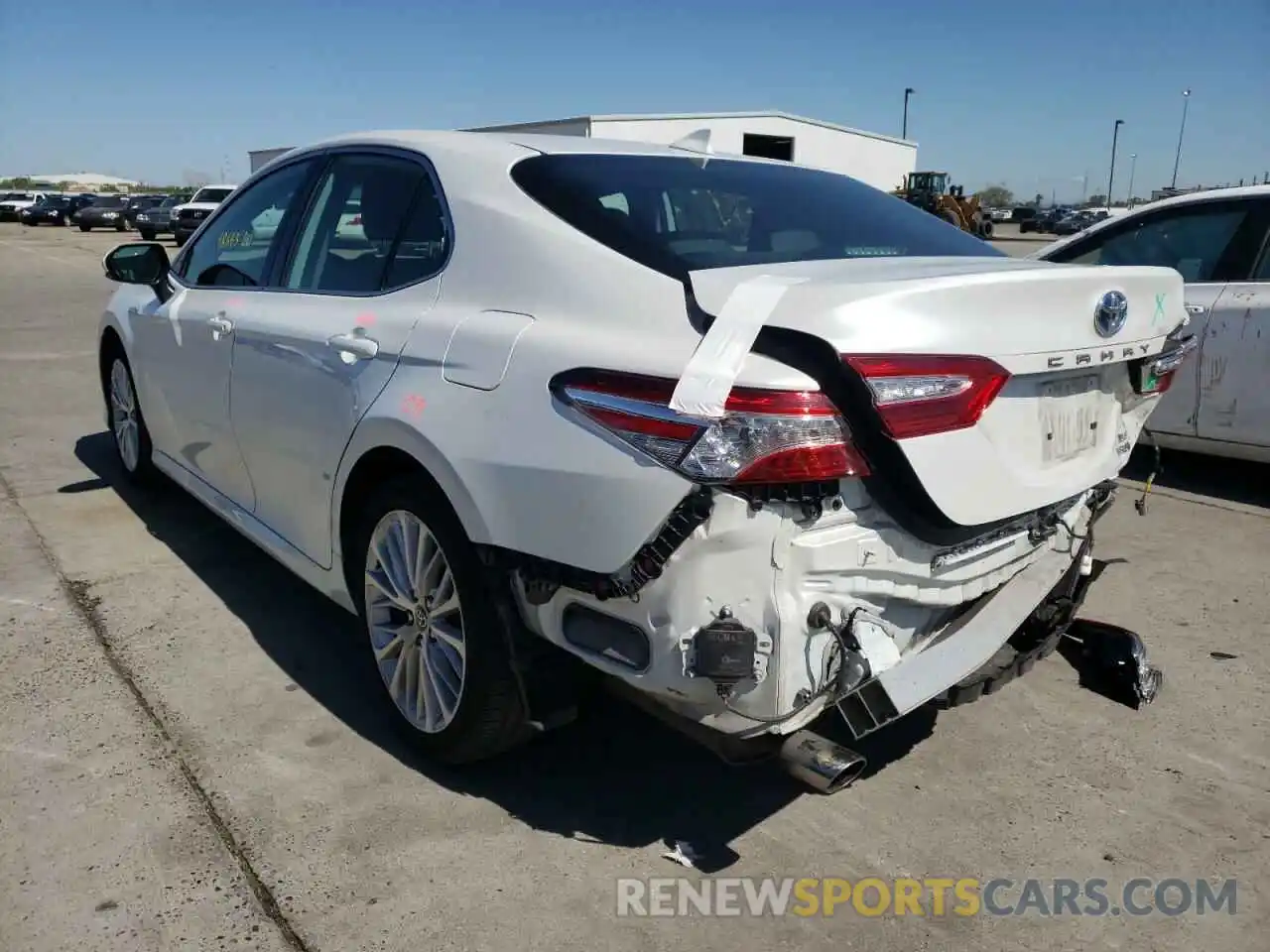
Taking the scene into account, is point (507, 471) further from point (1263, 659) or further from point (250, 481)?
point (1263, 659)

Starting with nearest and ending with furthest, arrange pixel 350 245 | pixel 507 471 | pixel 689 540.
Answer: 1. pixel 689 540
2. pixel 507 471
3. pixel 350 245

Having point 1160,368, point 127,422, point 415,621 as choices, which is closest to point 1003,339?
point 1160,368

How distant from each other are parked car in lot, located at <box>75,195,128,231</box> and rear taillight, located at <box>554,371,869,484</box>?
151ft

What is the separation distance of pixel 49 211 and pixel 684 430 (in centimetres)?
5400

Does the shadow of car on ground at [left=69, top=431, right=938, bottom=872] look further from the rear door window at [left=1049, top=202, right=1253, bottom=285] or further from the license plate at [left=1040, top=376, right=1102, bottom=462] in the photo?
the rear door window at [left=1049, top=202, right=1253, bottom=285]

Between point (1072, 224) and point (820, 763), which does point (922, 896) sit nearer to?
point (820, 763)

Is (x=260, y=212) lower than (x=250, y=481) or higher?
higher

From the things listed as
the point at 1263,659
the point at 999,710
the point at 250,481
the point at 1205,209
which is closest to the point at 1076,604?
the point at 999,710

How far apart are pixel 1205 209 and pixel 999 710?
3.73m

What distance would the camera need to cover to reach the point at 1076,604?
3020 mm

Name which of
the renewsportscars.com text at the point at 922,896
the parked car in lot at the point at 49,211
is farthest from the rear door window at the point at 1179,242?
the parked car in lot at the point at 49,211

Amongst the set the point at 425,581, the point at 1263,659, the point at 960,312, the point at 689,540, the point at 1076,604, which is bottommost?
the point at 1263,659

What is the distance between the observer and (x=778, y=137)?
46375 mm

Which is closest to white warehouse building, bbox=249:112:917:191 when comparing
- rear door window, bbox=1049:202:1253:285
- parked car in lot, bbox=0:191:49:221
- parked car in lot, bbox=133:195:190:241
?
parked car in lot, bbox=133:195:190:241
